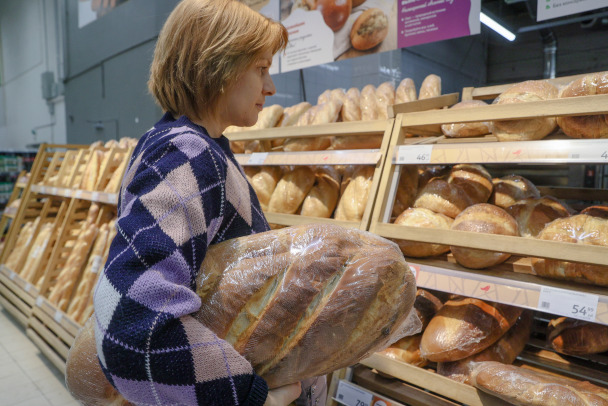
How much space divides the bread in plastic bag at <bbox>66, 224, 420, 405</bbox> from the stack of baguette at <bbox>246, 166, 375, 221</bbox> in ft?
3.25

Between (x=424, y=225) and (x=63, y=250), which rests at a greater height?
(x=424, y=225)

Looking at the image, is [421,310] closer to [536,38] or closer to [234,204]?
[234,204]

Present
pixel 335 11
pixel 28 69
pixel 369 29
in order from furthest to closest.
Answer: pixel 28 69, pixel 335 11, pixel 369 29

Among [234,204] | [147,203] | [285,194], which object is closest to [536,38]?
[285,194]

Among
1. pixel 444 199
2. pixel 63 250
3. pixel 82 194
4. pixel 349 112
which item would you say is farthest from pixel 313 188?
pixel 63 250

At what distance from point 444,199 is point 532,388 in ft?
2.28

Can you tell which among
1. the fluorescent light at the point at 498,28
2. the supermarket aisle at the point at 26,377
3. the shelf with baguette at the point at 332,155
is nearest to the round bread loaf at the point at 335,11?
the fluorescent light at the point at 498,28

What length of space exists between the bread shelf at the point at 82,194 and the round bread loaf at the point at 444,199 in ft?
5.91

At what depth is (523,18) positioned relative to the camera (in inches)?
78.7

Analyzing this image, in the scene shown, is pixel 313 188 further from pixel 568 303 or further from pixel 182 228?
pixel 182 228

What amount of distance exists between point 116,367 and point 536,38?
2.43 metres

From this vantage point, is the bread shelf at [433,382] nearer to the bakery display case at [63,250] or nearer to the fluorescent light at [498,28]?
the fluorescent light at [498,28]

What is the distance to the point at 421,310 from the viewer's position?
1.48 meters

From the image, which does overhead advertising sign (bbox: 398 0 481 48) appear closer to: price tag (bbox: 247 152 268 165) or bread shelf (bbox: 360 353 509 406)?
price tag (bbox: 247 152 268 165)
